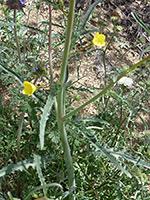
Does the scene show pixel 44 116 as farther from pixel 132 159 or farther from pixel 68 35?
pixel 132 159

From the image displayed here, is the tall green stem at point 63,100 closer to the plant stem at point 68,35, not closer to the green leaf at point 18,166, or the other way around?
the plant stem at point 68,35

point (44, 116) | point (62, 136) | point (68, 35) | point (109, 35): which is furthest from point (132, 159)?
point (109, 35)

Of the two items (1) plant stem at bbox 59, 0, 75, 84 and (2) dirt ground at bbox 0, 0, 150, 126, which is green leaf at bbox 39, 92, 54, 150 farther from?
(2) dirt ground at bbox 0, 0, 150, 126

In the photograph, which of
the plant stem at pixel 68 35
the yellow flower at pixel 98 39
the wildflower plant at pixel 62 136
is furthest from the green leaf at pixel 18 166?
the yellow flower at pixel 98 39

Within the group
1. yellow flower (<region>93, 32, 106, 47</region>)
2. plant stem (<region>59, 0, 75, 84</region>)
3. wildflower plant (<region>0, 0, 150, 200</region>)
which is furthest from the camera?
yellow flower (<region>93, 32, 106, 47</region>)

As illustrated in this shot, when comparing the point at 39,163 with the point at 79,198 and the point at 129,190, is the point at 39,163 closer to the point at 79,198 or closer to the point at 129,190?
the point at 79,198

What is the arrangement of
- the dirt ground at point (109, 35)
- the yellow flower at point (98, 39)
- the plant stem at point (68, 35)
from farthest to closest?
the dirt ground at point (109, 35) < the yellow flower at point (98, 39) < the plant stem at point (68, 35)

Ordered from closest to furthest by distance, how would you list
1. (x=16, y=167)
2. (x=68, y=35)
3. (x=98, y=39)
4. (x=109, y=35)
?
(x=68, y=35), (x=16, y=167), (x=98, y=39), (x=109, y=35)

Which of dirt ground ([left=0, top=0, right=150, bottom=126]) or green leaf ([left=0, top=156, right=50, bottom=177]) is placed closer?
green leaf ([left=0, top=156, right=50, bottom=177])

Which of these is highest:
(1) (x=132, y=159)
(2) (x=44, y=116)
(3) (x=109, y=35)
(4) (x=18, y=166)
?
(3) (x=109, y=35)

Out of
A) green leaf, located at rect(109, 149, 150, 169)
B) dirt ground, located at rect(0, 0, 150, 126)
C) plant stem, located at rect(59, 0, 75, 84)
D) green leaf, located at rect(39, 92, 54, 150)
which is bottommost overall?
green leaf, located at rect(109, 149, 150, 169)

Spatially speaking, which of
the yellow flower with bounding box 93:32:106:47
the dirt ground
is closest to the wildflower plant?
the yellow flower with bounding box 93:32:106:47

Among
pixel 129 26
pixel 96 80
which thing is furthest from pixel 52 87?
pixel 129 26

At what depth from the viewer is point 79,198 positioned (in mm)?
1343
